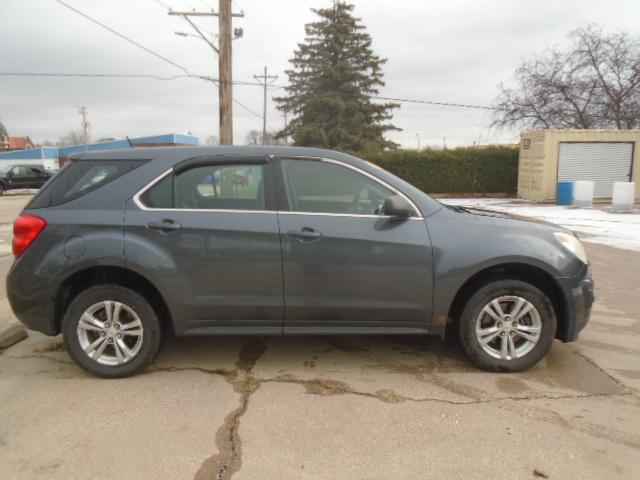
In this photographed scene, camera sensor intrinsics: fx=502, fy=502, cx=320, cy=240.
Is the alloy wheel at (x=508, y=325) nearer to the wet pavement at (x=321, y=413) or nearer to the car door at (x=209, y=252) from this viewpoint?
the wet pavement at (x=321, y=413)

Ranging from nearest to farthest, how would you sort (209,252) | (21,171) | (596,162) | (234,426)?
(234,426) < (209,252) < (596,162) < (21,171)

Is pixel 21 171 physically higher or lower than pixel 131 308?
higher

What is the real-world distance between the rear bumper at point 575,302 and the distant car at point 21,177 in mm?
30979

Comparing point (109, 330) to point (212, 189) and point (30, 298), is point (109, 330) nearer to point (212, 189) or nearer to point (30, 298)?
point (30, 298)

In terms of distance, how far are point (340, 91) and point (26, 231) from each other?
3504 centimetres

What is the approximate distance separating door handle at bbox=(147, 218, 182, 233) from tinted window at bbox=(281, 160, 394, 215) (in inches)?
33.1

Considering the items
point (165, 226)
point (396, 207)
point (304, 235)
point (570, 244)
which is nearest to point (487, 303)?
point (570, 244)

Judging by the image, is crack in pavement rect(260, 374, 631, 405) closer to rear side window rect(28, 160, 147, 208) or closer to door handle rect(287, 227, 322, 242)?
door handle rect(287, 227, 322, 242)

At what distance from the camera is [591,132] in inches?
778

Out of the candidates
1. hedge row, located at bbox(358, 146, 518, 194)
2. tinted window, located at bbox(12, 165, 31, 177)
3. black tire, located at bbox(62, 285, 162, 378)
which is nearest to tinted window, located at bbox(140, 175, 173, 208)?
black tire, located at bbox(62, 285, 162, 378)

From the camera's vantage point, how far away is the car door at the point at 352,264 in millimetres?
3617

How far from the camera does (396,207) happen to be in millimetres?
3592

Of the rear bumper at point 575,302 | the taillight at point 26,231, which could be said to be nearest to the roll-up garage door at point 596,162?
the rear bumper at point 575,302

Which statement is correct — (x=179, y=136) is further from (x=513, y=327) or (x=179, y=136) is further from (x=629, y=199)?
(x=513, y=327)
